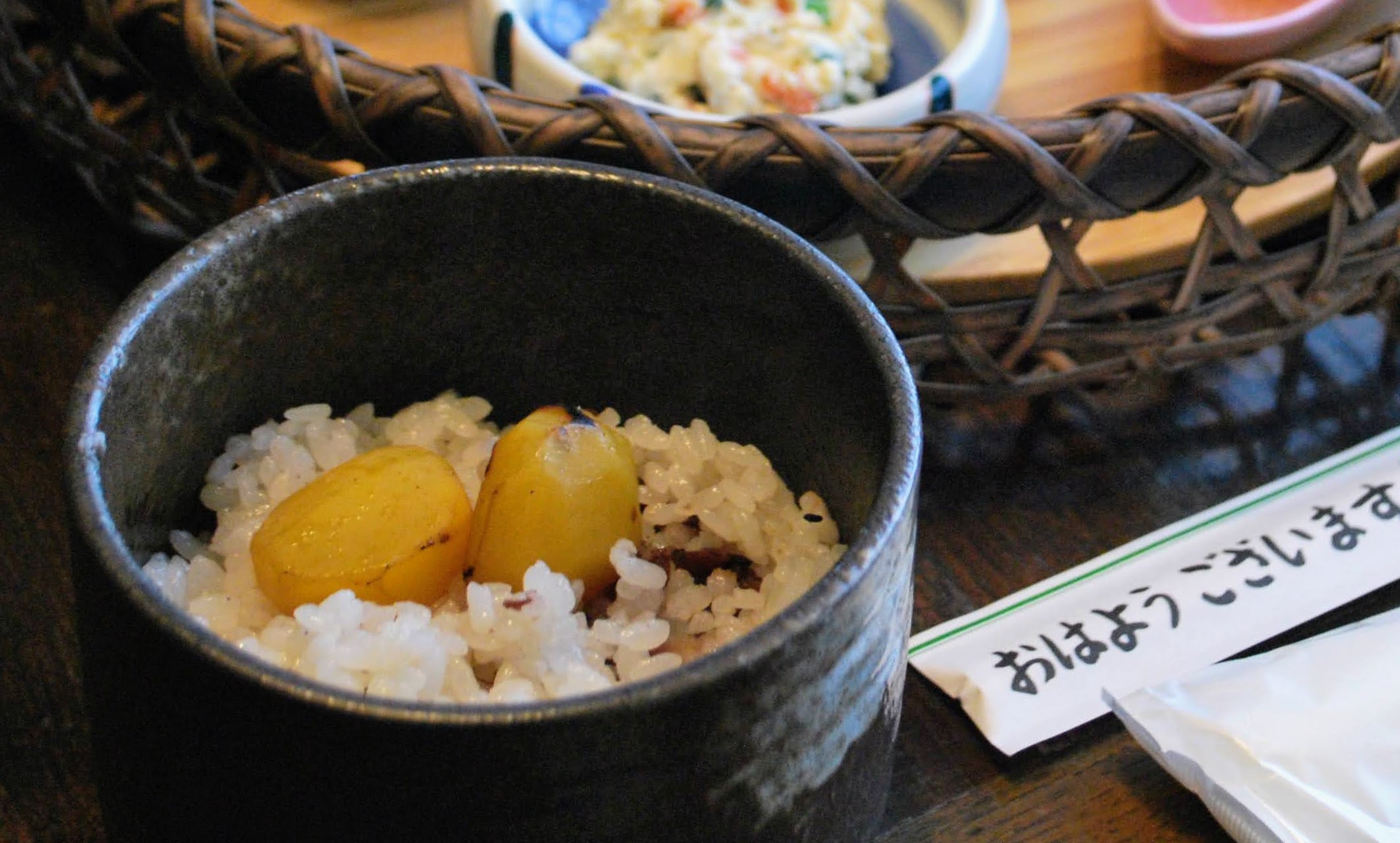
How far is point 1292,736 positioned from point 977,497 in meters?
0.23

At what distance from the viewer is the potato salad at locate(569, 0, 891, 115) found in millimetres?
876

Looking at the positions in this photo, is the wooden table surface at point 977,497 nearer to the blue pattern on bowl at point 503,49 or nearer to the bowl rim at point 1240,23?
the bowl rim at point 1240,23

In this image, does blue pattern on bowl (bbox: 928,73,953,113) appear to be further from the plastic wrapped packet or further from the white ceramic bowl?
the plastic wrapped packet

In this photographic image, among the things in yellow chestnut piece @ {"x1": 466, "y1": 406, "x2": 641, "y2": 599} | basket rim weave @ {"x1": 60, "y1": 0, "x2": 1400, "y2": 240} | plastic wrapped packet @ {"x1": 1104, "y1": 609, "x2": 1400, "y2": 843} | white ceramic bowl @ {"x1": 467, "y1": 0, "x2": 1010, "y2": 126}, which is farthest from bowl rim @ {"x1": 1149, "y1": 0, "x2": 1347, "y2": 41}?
yellow chestnut piece @ {"x1": 466, "y1": 406, "x2": 641, "y2": 599}

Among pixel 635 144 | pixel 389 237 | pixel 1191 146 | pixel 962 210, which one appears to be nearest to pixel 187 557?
pixel 389 237

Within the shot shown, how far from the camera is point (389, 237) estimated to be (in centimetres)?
54

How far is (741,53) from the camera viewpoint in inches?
35.4

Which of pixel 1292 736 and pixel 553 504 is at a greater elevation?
pixel 553 504

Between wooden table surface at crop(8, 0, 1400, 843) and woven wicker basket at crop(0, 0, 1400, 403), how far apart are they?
55 mm

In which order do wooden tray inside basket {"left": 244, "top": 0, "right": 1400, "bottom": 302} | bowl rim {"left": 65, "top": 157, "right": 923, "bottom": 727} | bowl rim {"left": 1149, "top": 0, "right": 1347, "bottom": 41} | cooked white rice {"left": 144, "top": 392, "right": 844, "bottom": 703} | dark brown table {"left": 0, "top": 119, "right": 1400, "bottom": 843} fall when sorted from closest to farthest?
bowl rim {"left": 65, "top": 157, "right": 923, "bottom": 727} < cooked white rice {"left": 144, "top": 392, "right": 844, "bottom": 703} < dark brown table {"left": 0, "top": 119, "right": 1400, "bottom": 843} < wooden tray inside basket {"left": 244, "top": 0, "right": 1400, "bottom": 302} < bowl rim {"left": 1149, "top": 0, "right": 1347, "bottom": 41}

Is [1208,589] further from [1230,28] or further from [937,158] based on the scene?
[1230,28]

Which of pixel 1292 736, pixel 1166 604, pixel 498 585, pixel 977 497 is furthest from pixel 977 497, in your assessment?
pixel 498 585

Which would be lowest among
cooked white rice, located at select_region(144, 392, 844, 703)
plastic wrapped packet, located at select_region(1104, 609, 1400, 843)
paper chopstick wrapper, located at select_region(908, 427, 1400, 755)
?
paper chopstick wrapper, located at select_region(908, 427, 1400, 755)

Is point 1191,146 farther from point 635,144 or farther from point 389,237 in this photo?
point 389,237
